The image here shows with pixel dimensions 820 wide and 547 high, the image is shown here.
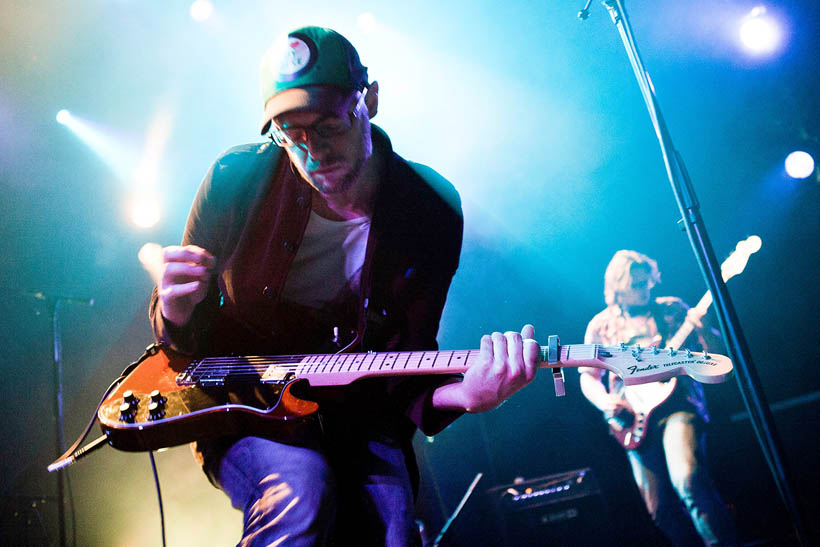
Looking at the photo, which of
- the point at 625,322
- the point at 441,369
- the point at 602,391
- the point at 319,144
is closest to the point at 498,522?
the point at 602,391

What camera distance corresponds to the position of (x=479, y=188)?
5340mm

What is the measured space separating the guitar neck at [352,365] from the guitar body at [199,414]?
0.08 meters

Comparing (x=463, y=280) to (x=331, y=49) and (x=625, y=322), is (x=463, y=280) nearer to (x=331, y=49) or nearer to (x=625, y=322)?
(x=625, y=322)

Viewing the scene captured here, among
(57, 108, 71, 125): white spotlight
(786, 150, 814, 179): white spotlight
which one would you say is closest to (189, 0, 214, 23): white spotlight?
(57, 108, 71, 125): white spotlight

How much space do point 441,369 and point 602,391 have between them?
3284mm

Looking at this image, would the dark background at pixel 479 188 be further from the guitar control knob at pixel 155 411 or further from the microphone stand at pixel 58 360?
the guitar control knob at pixel 155 411

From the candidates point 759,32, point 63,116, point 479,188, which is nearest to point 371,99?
point 479,188

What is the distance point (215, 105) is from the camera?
4871 mm

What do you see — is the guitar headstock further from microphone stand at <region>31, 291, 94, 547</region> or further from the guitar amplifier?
microphone stand at <region>31, 291, 94, 547</region>

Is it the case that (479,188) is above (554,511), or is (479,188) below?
above

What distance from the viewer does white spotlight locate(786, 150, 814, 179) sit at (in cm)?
479

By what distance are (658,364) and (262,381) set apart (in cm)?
143

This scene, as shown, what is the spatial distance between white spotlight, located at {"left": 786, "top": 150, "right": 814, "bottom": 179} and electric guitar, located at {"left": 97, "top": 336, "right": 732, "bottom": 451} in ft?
14.0

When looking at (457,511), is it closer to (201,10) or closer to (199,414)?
(199,414)
